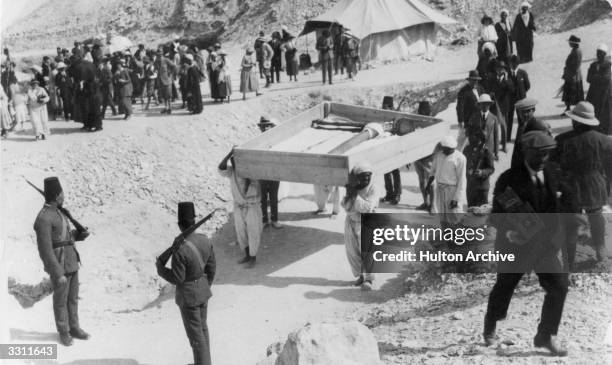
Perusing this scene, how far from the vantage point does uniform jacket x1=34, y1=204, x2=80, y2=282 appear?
20.7 ft

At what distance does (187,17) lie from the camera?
29516 mm

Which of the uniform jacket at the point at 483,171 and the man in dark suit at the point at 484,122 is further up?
the man in dark suit at the point at 484,122

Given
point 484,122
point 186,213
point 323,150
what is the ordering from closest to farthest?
point 186,213
point 484,122
point 323,150

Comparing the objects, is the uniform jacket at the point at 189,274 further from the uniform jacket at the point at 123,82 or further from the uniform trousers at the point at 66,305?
the uniform jacket at the point at 123,82

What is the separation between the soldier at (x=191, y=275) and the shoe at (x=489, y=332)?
223 centimetres

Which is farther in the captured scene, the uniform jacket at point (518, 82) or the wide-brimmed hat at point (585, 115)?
the uniform jacket at point (518, 82)

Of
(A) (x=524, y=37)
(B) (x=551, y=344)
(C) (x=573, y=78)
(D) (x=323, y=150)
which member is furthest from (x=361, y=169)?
(A) (x=524, y=37)

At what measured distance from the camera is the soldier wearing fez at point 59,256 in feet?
20.8

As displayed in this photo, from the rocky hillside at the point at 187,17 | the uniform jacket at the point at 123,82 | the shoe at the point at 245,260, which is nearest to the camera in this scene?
the shoe at the point at 245,260

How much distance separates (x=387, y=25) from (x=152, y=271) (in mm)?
12304

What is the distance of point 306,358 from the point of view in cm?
455

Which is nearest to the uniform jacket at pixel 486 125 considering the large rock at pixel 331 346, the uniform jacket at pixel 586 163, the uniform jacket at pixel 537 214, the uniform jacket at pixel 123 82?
the uniform jacket at pixel 586 163

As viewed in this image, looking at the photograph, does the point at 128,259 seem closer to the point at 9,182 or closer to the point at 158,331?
the point at 9,182

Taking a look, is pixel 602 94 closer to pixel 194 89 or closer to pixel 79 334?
pixel 79 334
